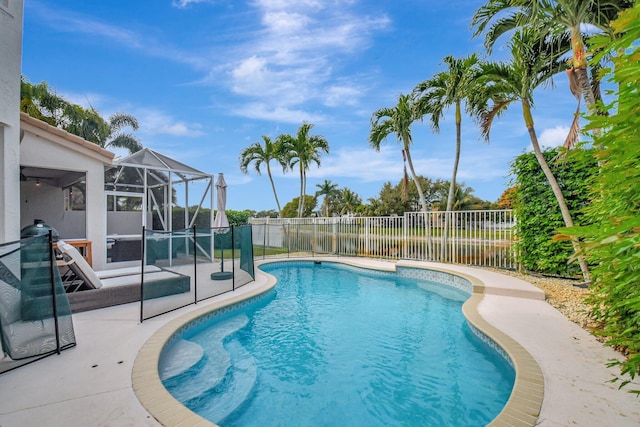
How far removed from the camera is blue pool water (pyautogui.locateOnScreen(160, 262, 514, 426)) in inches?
126

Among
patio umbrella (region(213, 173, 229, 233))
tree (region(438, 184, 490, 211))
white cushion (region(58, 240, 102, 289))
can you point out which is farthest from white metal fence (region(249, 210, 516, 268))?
tree (region(438, 184, 490, 211))

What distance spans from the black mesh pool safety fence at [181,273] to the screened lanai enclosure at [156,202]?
2.51 metres

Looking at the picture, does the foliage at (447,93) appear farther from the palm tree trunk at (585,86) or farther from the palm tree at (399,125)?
the palm tree trunk at (585,86)

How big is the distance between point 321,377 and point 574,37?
780 cm

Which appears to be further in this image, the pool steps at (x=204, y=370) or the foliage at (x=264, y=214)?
the foliage at (x=264, y=214)

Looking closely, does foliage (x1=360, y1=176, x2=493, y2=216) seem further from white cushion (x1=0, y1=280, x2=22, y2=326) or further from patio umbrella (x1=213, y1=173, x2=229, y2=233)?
white cushion (x1=0, y1=280, x2=22, y2=326)

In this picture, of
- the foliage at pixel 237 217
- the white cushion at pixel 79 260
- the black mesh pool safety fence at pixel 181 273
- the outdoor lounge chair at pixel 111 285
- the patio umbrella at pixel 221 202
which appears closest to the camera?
the white cushion at pixel 79 260

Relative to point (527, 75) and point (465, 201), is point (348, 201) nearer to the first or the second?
point (465, 201)

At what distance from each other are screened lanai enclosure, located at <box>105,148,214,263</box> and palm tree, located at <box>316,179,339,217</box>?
2853 cm

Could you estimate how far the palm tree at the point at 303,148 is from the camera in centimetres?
1905

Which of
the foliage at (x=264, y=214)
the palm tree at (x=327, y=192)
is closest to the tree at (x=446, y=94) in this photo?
the foliage at (x=264, y=214)

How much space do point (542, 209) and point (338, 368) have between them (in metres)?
7.31

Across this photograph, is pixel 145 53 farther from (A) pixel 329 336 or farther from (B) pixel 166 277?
(A) pixel 329 336

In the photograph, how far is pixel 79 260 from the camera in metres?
4.97
